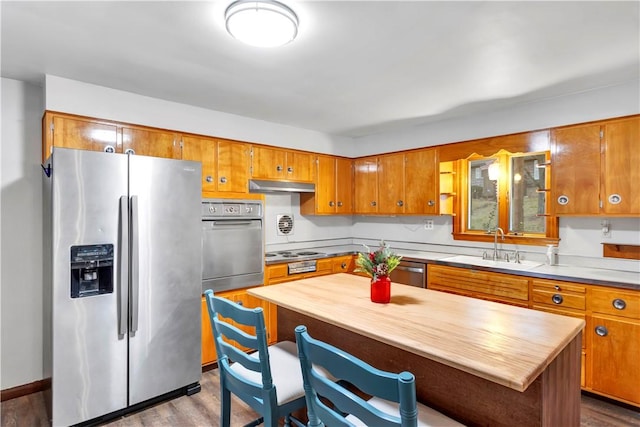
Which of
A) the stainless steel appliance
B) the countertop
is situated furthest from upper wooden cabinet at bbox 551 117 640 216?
the stainless steel appliance

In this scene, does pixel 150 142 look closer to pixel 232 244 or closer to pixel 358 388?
pixel 232 244

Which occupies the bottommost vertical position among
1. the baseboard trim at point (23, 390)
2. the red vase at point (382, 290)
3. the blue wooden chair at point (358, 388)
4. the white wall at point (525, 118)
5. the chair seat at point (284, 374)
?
the baseboard trim at point (23, 390)

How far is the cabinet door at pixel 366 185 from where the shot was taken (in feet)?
15.0

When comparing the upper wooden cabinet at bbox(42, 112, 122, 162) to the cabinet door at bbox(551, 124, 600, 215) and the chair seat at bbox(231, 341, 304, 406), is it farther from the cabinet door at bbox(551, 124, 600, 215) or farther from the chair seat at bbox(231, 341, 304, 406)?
the cabinet door at bbox(551, 124, 600, 215)

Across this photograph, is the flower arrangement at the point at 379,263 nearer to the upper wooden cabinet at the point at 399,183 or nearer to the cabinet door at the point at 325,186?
the upper wooden cabinet at the point at 399,183

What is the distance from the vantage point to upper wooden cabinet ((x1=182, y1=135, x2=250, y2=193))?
3.31 metres

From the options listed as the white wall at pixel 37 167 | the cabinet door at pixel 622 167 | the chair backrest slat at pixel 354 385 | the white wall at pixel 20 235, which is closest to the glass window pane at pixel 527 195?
the white wall at pixel 37 167

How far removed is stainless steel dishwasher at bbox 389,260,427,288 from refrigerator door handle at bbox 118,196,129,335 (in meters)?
2.69

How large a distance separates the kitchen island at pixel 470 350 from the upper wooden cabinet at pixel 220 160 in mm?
1737

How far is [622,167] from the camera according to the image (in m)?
2.70

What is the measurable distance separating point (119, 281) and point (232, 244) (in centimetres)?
102

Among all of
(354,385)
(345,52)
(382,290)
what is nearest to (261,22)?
(345,52)

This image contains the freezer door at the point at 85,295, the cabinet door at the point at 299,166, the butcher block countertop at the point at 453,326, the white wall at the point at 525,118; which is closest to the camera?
the butcher block countertop at the point at 453,326

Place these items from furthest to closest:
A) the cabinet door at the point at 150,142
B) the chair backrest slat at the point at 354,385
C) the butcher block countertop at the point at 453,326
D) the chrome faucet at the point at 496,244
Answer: the chrome faucet at the point at 496,244, the cabinet door at the point at 150,142, the butcher block countertop at the point at 453,326, the chair backrest slat at the point at 354,385
